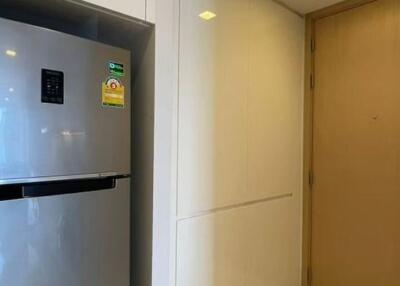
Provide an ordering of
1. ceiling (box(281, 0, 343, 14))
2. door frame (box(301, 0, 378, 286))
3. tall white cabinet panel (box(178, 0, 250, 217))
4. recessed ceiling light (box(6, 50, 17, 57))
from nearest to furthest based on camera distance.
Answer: recessed ceiling light (box(6, 50, 17, 57))
tall white cabinet panel (box(178, 0, 250, 217))
ceiling (box(281, 0, 343, 14))
door frame (box(301, 0, 378, 286))

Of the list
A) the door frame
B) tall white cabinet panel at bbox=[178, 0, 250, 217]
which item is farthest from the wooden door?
tall white cabinet panel at bbox=[178, 0, 250, 217]

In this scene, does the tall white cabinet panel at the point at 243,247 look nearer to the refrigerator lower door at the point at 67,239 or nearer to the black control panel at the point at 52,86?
the refrigerator lower door at the point at 67,239

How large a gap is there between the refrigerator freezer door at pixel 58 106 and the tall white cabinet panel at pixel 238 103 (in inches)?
16.9

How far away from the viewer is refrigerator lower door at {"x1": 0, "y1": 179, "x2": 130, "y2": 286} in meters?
0.95

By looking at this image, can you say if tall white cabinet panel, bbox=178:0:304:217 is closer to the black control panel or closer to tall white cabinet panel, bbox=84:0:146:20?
tall white cabinet panel, bbox=84:0:146:20

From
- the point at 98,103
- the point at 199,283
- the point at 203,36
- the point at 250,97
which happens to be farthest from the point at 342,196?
the point at 98,103

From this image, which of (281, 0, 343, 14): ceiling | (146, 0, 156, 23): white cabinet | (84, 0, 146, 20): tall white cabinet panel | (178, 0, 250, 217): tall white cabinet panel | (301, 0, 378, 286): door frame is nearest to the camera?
(84, 0, 146, 20): tall white cabinet panel

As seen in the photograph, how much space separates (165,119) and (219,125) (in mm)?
465

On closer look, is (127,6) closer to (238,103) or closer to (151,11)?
(151,11)

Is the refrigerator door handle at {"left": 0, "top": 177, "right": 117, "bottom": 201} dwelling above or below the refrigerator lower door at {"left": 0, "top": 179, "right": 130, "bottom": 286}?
above

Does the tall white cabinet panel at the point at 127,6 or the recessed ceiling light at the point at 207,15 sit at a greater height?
the recessed ceiling light at the point at 207,15

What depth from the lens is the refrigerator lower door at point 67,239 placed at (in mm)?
953

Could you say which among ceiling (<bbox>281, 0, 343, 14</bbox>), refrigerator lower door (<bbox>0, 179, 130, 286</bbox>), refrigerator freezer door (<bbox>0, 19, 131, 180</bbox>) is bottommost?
refrigerator lower door (<bbox>0, 179, 130, 286</bbox>)

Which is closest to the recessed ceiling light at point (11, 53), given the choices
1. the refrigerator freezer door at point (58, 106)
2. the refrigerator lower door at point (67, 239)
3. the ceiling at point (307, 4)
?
the refrigerator freezer door at point (58, 106)
